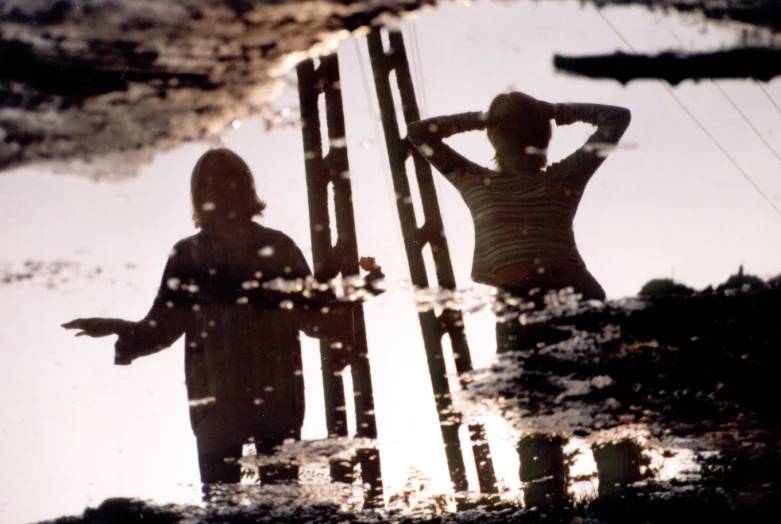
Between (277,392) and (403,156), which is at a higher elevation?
(403,156)

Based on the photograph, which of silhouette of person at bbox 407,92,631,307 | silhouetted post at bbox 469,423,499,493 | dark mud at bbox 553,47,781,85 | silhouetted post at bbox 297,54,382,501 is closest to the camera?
dark mud at bbox 553,47,781,85

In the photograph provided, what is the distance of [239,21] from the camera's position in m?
2.16

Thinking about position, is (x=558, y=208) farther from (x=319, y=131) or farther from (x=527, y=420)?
(x=319, y=131)

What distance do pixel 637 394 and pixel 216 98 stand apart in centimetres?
162

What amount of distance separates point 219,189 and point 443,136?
96 centimetres

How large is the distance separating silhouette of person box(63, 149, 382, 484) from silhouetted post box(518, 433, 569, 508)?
2.40 feet

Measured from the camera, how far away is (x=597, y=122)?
3166 millimetres

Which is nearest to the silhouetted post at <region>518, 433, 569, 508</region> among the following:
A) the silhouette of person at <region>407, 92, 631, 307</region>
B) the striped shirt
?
the silhouette of person at <region>407, 92, 631, 307</region>

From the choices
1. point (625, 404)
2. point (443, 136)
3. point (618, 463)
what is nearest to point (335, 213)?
point (443, 136)

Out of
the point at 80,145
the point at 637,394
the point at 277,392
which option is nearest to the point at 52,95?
the point at 80,145

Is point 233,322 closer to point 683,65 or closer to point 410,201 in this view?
point 683,65

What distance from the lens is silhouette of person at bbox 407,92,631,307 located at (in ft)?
8.84

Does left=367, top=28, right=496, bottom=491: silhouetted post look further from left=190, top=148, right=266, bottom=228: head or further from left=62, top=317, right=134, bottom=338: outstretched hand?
left=62, top=317, right=134, bottom=338: outstretched hand

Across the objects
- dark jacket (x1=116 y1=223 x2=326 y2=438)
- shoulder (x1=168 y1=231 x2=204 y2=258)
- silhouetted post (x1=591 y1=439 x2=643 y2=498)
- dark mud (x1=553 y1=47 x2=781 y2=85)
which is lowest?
silhouetted post (x1=591 y1=439 x2=643 y2=498)
